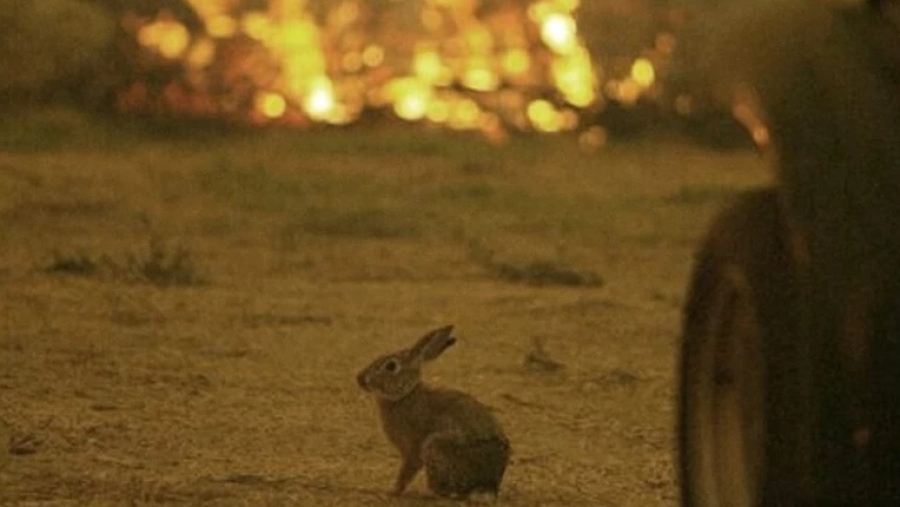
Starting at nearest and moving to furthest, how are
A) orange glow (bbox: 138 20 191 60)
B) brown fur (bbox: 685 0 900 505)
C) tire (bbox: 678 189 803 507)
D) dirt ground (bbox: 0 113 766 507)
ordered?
brown fur (bbox: 685 0 900 505)
tire (bbox: 678 189 803 507)
dirt ground (bbox: 0 113 766 507)
orange glow (bbox: 138 20 191 60)

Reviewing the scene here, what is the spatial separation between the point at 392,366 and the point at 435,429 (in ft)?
0.95

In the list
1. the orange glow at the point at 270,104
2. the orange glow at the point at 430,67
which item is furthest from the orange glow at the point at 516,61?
the orange glow at the point at 270,104

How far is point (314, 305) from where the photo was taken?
9.95m

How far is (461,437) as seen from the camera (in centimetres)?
620

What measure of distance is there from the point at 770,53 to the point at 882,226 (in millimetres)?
502

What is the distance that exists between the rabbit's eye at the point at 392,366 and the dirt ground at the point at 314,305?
283 mm

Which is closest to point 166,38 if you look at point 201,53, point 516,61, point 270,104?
point 201,53

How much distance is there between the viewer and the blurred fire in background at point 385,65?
59.5 ft

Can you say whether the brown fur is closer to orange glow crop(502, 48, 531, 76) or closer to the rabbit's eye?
the rabbit's eye

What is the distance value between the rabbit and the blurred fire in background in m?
11.7

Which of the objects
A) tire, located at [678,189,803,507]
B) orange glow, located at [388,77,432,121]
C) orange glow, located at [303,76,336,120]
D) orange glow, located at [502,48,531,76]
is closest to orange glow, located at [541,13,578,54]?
orange glow, located at [502,48,531,76]

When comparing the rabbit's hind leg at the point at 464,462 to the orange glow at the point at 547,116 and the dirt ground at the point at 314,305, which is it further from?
the orange glow at the point at 547,116

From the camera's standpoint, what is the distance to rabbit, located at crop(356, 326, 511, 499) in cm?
618

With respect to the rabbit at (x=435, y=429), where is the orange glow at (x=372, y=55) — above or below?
above
